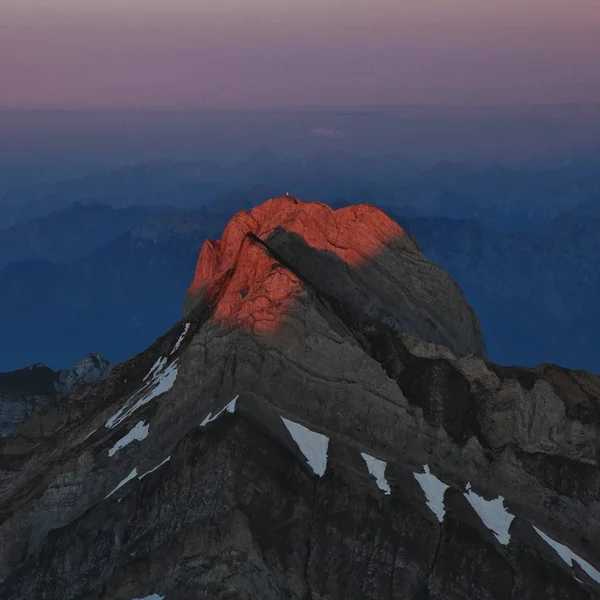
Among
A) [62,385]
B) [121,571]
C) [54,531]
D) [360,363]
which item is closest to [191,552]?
[121,571]

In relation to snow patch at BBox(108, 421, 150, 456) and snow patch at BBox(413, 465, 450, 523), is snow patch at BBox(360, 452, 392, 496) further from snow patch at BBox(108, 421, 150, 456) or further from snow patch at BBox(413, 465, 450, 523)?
snow patch at BBox(108, 421, 150, 456)

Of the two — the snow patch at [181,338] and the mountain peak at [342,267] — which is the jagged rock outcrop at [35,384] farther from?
the snow patch at [181,338]

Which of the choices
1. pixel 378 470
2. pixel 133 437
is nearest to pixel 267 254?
pixel 133 437

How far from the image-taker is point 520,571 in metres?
71.9

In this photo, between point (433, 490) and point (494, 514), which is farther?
point (433, 490)

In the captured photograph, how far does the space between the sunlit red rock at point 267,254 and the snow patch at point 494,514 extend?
18.0 metres

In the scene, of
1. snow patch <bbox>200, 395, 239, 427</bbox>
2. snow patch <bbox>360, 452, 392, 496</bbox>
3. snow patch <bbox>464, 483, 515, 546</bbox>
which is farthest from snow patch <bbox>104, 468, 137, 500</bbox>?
snow patch <bbox>464, 483, 515, 546</bbox>

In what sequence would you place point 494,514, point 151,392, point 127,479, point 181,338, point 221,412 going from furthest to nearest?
point 181,338
point 151,392
point 127,479
point 221,412
point 494,514

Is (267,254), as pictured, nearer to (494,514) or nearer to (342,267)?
(342,267)

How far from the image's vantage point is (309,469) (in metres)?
75.4

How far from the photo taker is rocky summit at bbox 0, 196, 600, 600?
71.4 meters

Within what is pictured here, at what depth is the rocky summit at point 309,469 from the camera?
71.4 m

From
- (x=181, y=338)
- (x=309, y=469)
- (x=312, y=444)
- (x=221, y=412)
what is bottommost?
(x=309, y=469)

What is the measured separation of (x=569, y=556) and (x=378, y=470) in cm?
1356
